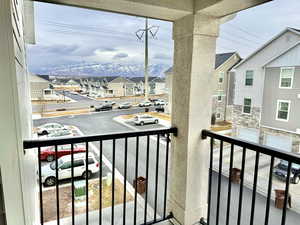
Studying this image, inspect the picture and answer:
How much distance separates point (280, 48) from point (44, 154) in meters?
3.13

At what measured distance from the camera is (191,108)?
66.8 inches

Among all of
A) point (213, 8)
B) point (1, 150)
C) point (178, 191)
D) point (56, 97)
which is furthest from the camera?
point (178, 191)

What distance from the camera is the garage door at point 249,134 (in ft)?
4.70

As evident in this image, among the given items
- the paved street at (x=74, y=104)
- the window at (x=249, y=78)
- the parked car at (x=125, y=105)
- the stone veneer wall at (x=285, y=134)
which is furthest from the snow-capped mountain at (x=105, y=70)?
the stone veneer wall at (x=285, y=134)

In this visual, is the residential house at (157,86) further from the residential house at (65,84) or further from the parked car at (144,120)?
the residential house at (65,84)

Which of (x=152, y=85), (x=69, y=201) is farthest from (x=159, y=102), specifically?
(x=69, y=201)

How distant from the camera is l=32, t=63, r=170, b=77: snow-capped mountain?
1.71 m

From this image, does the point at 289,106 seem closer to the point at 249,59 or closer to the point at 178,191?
A: the point at 249,59

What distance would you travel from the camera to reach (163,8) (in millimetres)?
1504

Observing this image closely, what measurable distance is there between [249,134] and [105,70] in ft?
4.58

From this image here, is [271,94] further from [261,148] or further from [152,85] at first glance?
[152,85]

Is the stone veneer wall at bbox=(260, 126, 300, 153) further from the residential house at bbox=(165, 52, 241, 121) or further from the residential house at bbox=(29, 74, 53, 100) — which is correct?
the residential house at bbox=(29, 74, 53, 100)

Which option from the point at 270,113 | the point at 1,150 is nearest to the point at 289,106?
the point at 270,113

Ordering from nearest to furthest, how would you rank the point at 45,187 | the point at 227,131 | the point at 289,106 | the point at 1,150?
the point at 1,150, the point at 289,106, the point at 227,131, the point at 45,187
